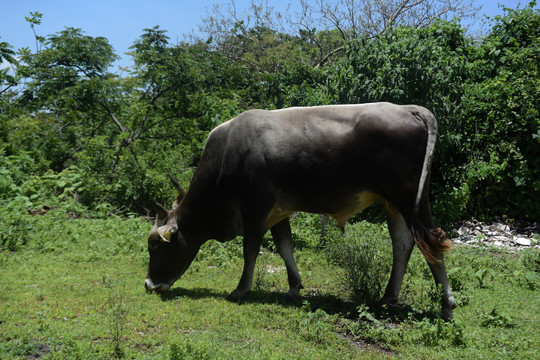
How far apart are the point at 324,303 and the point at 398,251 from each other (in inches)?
44.2

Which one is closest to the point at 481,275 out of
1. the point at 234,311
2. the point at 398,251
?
the point at 398,251

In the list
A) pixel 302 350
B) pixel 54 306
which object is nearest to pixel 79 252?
pixel 54 306

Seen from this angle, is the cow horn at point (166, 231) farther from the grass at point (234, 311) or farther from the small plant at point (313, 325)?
the small plant at point (313, 325)

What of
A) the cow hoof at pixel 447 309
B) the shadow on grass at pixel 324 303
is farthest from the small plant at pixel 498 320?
the shadow on grass at pixel 324 303

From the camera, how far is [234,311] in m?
5.77

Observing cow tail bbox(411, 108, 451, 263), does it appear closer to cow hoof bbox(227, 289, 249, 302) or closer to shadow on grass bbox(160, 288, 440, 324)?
shadow on grass bbox(160, 288, 440, 324)

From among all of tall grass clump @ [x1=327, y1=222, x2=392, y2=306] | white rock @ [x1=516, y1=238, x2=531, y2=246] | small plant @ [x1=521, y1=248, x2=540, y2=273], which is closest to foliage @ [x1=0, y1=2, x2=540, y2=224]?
white rock @ [x1=516, y1=238, x2=531, y2=246]

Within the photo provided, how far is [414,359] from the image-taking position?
4.50 metres

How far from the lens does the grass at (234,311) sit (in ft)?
15.1

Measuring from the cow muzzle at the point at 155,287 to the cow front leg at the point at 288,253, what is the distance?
156 centimetres

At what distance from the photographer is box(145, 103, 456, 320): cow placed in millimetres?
5469

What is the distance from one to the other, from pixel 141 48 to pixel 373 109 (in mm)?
10185

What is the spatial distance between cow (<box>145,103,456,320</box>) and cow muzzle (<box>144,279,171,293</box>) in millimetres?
14

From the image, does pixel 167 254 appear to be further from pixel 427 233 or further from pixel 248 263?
pixel 427 233
